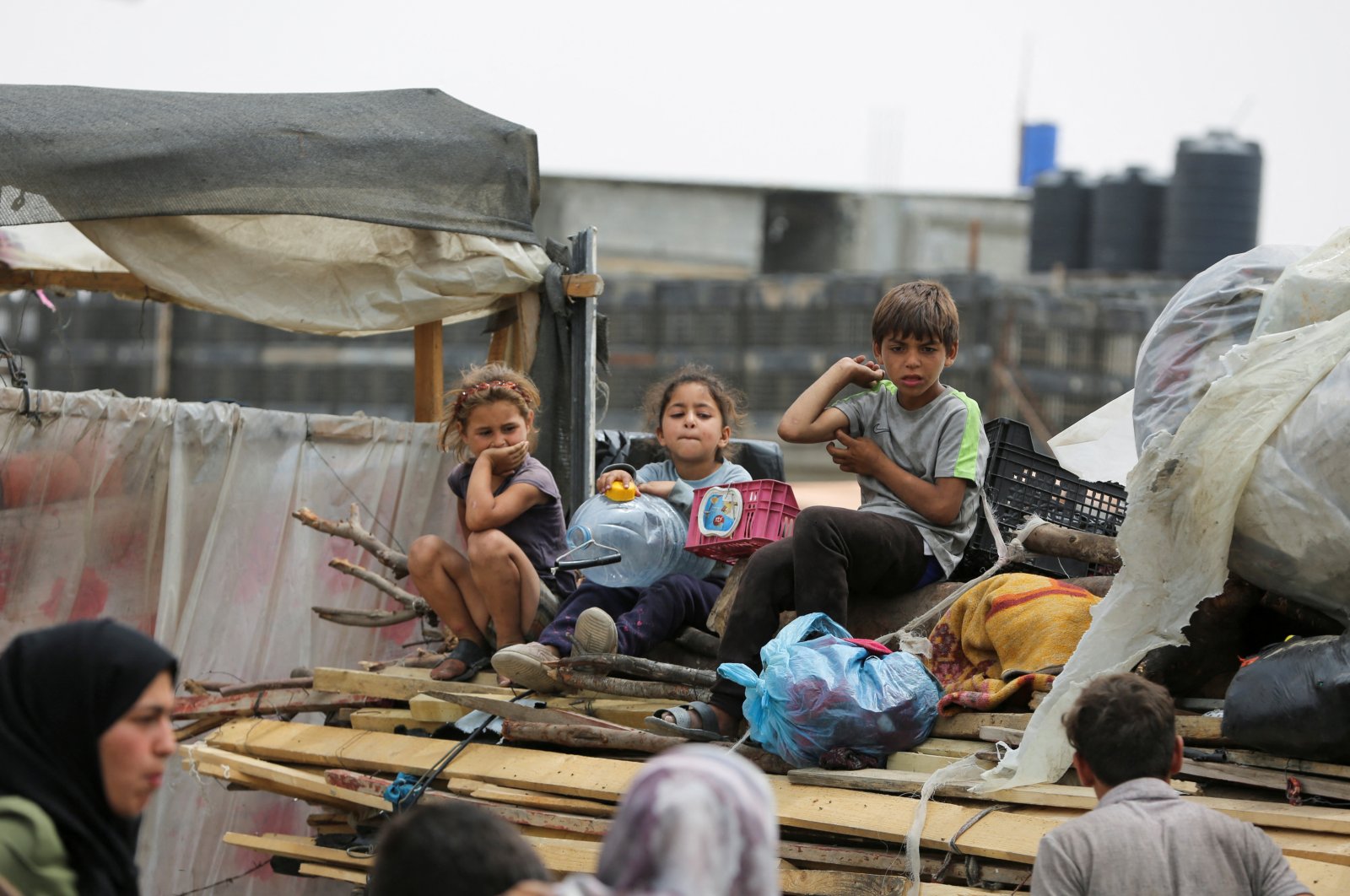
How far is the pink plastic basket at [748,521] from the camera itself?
572 cm

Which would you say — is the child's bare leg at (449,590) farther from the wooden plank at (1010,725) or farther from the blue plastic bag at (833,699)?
the wooden plank at (1010,725)

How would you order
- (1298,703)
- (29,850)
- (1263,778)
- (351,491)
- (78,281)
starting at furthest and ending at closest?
1. (78,281)
2. (351,491)
3. (1263,778)
4. (1298,703)
5. (29,850)

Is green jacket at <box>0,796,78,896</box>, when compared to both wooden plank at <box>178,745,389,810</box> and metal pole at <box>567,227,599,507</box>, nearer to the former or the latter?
wooden plank at <box>178,745,389,810</box>

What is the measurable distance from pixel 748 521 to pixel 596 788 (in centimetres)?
129

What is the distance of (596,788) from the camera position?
4953mm

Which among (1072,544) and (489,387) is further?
(489,387)

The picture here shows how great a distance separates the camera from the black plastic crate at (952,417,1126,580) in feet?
19.1

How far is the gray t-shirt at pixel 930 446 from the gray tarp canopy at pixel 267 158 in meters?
2.41

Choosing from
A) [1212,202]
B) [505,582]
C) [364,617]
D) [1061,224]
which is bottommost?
[364,617]

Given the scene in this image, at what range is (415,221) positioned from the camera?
6.95 m

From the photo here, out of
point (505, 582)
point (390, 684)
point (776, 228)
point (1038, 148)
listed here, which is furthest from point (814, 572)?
point (1038, 148)

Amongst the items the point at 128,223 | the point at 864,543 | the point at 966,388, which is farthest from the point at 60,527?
the point at 966,388

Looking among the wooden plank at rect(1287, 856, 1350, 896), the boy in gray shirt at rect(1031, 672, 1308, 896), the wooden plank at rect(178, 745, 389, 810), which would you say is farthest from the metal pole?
the boy in gray shirt at rect(1031, 672, 1308, 896)

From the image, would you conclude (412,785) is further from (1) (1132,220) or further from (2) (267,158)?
(1) (1132,220)
